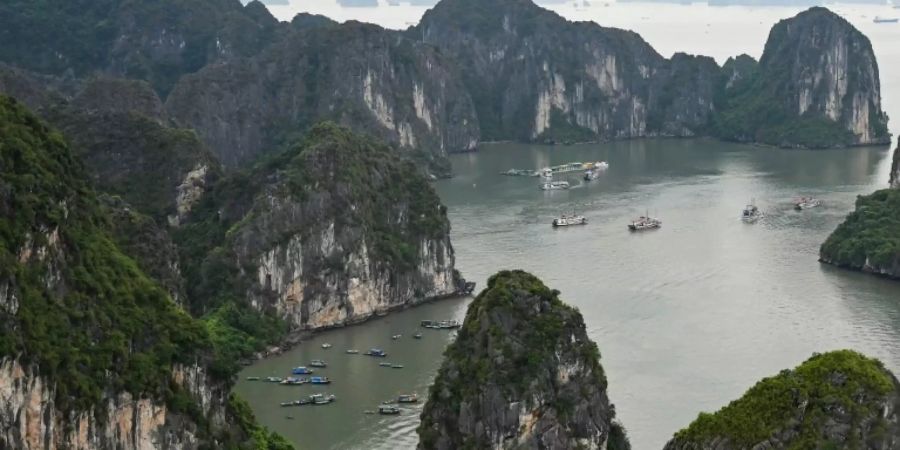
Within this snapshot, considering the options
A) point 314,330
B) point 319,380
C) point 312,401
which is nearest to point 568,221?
point 314,330

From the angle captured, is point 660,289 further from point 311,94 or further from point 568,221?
point 311,94

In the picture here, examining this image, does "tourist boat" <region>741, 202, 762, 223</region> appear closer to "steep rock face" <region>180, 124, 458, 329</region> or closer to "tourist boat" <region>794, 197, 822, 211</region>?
"tourist boat" <region>794, 197, 822, 211</region>

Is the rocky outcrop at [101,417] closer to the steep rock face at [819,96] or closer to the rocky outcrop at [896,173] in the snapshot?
the rocky outcrop at [896,173]

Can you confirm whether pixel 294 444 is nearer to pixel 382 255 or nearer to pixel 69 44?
pixel 382 255

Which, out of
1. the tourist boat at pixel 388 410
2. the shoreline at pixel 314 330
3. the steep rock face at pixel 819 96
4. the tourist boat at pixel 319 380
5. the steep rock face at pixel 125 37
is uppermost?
the steep rock face at pixel 125 37

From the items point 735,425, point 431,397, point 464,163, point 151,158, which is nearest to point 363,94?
point 464,163

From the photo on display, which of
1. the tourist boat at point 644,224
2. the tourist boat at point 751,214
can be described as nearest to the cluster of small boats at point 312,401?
the tourist boat at point 644,224
